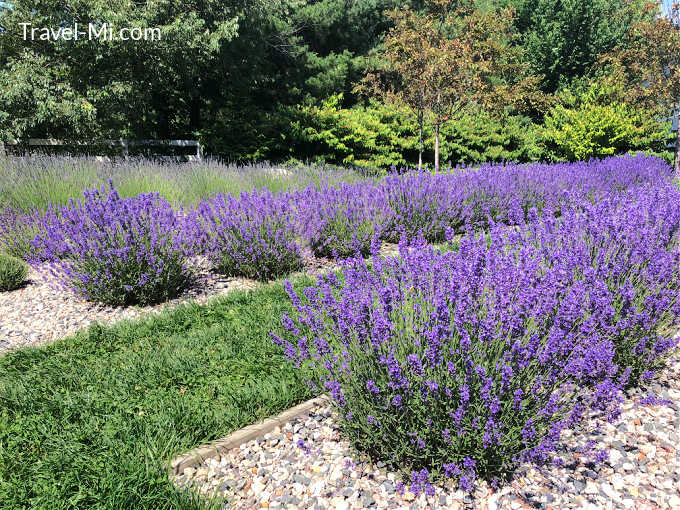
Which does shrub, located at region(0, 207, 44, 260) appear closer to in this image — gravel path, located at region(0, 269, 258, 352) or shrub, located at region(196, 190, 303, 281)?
gravel path, located at region(0, 269, 258, 352)

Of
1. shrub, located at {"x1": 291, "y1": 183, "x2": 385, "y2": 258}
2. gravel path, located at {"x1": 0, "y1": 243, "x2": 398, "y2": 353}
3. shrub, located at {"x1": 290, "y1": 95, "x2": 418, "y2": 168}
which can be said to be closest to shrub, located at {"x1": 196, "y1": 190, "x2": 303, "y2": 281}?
gravel path, located at {"x1": 0, "y1": 243, "x2": 398, "y2": 353}

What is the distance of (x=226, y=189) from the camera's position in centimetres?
705

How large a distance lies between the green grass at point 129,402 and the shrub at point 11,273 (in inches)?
66.1

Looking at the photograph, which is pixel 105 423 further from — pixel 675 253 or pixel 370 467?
pixel 675 253

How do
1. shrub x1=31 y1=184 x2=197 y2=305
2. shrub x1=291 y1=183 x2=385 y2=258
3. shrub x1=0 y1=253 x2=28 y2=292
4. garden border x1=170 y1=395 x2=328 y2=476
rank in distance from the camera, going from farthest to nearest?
shrub x1=291 y1=183 x2=385 y2=258
shrub x1=0 y1=253 x2=28 y2=292
shrub x1=31 y1=184 x2=197 y2=305
garden border x1=170 y1=395 x2=328 y2=476

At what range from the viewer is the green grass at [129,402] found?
197 centimetres

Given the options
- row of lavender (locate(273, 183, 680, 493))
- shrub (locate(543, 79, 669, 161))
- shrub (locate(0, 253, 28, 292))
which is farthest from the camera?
shrub (locate(543, 79, 669, 161))

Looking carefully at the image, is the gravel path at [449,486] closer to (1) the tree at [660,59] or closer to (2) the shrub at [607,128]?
(1) the tree at [660,59]

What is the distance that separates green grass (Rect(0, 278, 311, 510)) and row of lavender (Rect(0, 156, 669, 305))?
2.17ft

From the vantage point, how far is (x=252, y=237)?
4.65 metres

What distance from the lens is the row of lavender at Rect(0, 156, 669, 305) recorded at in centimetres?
414

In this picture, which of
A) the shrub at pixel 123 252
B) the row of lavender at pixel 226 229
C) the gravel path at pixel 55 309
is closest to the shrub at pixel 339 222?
the row of lavender at pixel 226 229

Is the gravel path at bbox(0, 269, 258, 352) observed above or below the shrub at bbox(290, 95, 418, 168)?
below

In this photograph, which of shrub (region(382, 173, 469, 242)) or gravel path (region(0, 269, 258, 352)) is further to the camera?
shrub (region(382, 173, 469, 242))
